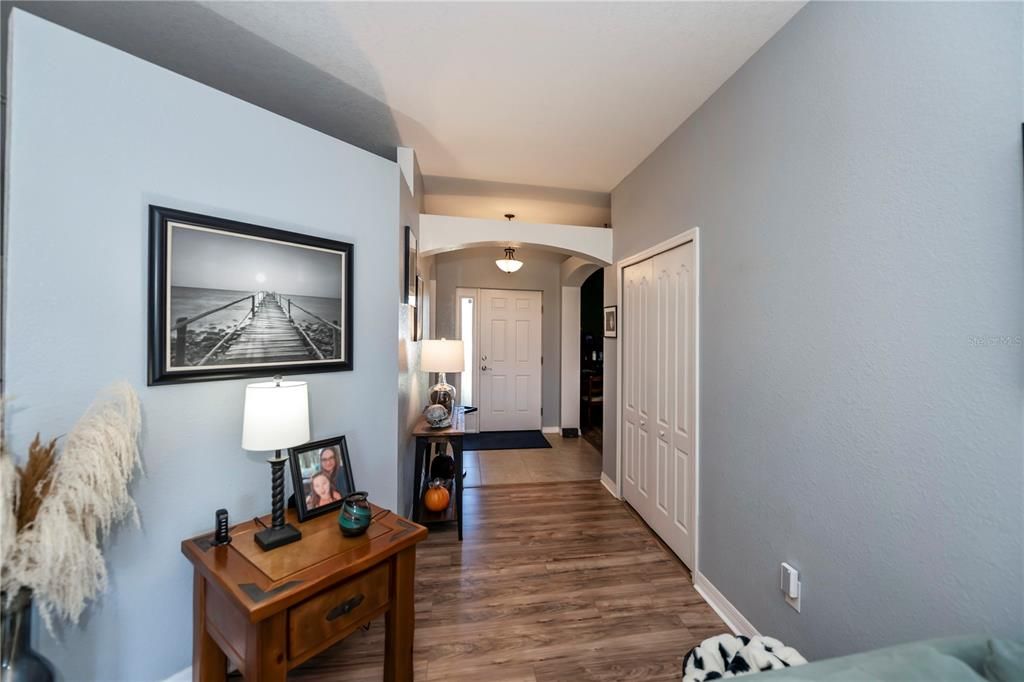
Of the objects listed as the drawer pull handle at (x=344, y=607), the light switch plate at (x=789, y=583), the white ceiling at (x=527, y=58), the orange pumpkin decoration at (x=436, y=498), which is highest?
the white ceiling at (x=527, y=58)

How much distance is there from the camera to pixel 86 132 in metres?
1.20

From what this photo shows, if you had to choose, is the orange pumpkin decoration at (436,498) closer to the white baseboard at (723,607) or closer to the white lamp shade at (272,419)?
the white lamp shade at (272,419)

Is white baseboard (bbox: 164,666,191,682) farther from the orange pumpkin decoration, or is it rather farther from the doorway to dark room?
the doorway to dark room

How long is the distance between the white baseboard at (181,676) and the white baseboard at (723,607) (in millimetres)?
2347

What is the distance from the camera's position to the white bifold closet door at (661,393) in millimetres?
2207

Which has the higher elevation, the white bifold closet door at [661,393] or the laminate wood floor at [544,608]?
the white bifold closet door at [661,393]

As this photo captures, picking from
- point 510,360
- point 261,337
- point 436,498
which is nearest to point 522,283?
point 510,360

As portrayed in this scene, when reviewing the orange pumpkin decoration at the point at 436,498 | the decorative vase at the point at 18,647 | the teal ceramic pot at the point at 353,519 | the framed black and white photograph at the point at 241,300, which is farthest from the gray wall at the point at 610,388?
the decorative vase at the point at 18,647

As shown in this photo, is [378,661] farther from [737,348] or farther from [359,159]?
[359,159]

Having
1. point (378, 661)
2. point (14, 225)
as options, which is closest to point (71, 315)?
point (14, 225)

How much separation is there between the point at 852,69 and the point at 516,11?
1229 millimetres

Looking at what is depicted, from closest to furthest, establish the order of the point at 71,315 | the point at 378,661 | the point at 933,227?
the point at 933,227, the point at 71,315, the point at 378,661

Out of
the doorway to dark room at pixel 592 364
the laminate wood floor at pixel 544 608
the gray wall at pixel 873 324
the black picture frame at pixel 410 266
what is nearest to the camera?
the gray wall at pixel 873 324

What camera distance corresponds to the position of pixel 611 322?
339cm
